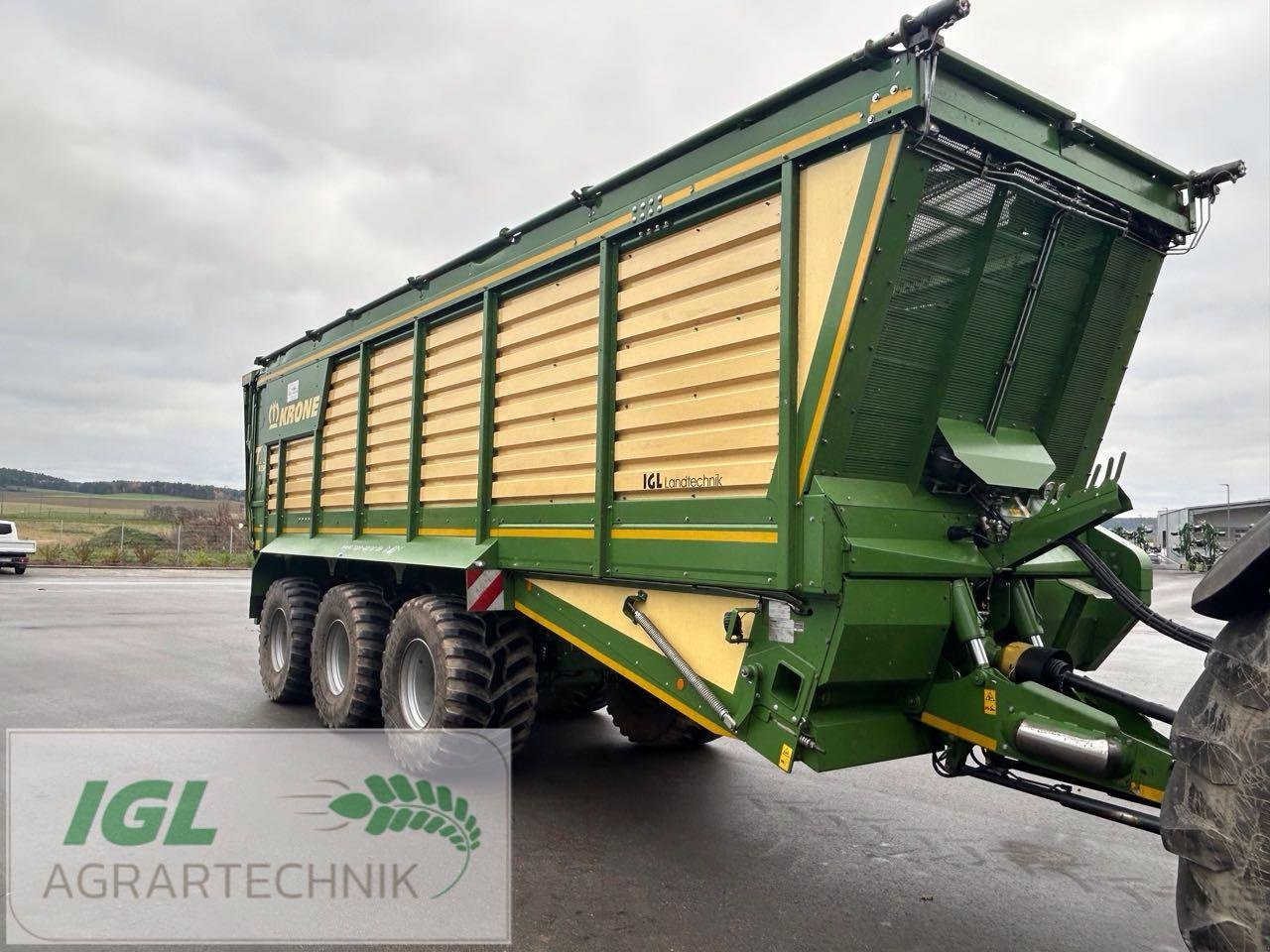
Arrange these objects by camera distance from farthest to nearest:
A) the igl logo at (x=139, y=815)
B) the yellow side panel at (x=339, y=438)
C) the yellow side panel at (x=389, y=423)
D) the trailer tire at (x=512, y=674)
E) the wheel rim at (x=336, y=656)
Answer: the yellow side panel at (x=339, y=438) → the wheel rim at (x=336, y=656) → the yellow side panel at (x=389, y=423) → the trailer tire at (x=512, y=674) → the igl logo at (x=139, y=815)

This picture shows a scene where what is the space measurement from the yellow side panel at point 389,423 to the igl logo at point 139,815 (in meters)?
2.37

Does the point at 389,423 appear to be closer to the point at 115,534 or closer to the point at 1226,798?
the point at 1226,798

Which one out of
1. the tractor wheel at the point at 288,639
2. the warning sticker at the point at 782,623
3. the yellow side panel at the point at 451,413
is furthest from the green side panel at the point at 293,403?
the warning sticker at the point at 782,623

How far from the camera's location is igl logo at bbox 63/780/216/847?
15.8 ft

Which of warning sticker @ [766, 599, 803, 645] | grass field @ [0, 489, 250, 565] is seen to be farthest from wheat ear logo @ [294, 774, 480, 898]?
grass field @ [0, 489, 250, 565]

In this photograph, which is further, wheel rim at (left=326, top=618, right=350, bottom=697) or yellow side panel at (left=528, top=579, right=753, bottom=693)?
wheel rim at (left=326, top=618, right=350, bottom=697)

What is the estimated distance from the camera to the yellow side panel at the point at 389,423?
693 cm

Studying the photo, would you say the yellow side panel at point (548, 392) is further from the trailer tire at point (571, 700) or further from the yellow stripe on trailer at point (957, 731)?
the yellow stripe on trailer at point (957, 731)

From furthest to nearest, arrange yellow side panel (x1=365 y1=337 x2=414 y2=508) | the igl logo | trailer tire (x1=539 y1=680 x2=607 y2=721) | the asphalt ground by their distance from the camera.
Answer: yellow side panel (x1=365 y1=337 x2=414 y2=508), trailer tire (x1=539 y1=680 x2=607 y2=721), the igl logo, the asphalt ground

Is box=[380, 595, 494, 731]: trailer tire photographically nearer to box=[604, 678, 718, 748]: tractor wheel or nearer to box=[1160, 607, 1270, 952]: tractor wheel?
box=[604, 678, 718, 748]: tractor wheel

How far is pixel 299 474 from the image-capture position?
8.81 meters

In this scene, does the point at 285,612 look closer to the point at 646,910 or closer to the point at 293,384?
the point at 293,384

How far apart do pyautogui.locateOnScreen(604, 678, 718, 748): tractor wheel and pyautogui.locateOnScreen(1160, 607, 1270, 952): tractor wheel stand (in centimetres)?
424

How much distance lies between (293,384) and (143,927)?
5943 mm
